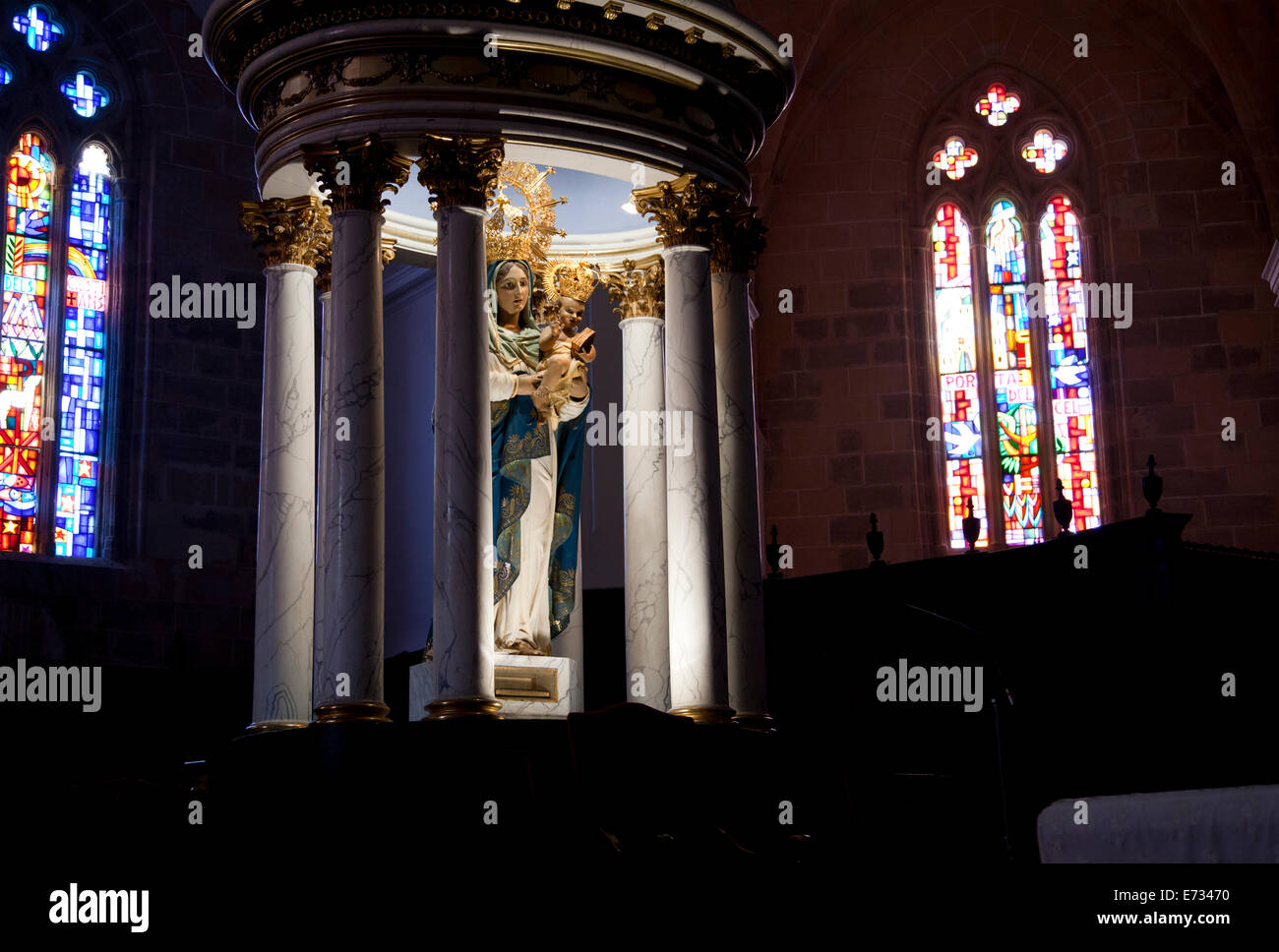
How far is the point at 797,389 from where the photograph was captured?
1770 centimetres

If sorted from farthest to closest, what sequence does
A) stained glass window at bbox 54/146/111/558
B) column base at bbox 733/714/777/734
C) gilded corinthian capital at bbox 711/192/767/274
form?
1. stained glass window at bbox 54/146/111/558
2. gilded corinthian capital at bbox 711/192/767/274
3. column base at bbox 733/714/777/734

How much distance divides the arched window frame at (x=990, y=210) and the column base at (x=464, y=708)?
30.2ft

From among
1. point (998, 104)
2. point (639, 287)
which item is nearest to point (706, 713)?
point (639, 287)

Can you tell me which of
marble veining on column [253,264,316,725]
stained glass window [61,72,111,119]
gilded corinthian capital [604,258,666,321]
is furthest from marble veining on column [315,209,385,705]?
stained glass window [61,72,111,119]

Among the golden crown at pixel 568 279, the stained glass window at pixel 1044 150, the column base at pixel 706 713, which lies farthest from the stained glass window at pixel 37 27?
the stained glass window at pixel 1044 150

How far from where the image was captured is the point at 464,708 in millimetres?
8891

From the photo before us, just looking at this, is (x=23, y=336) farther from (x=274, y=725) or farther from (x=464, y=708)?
(x=464, y=708)

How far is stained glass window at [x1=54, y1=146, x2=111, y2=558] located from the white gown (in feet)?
18.6

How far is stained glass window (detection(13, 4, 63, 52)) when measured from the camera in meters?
15.3

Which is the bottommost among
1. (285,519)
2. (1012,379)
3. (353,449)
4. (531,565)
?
(531,565)

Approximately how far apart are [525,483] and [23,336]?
6486 mm

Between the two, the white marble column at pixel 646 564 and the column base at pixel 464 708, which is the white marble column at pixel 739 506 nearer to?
the white marble column at pixel 646 564

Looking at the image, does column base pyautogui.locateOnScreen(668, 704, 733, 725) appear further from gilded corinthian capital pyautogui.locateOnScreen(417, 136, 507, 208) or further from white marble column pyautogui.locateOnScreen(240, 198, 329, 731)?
gilded corinthian capital pyautogui.locateOnScreen(417, 136, 507, 208)
